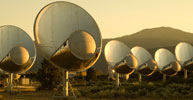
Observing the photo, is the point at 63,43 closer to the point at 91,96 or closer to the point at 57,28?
the point at 57,28

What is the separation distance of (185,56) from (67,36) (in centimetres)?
4083

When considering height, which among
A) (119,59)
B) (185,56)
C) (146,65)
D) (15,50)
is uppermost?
(185,56)

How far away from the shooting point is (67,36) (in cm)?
2209

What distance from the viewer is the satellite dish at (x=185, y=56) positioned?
57.2 metres

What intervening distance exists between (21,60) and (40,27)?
11.0 meters

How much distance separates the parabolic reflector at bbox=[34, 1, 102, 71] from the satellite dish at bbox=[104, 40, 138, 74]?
16.0 metres

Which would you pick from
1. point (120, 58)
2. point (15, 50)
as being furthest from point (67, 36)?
point (120, 58)

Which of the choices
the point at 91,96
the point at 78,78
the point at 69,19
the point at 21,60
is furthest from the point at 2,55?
the point at 78,78

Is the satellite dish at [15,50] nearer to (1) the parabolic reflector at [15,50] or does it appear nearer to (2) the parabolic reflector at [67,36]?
(1) the parabolic reflector at [15,50]

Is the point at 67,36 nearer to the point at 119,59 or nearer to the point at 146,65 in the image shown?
the point at 119,59

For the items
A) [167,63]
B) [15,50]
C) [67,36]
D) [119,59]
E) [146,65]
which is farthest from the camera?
[167,63]

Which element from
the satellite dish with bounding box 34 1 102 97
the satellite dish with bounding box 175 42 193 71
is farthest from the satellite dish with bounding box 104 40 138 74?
the satellite dish with bounding box 175 42 193 71

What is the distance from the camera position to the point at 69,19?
23219 mm

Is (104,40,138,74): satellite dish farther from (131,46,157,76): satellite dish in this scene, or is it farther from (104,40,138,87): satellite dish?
(131,46,157,76): satellite dish
